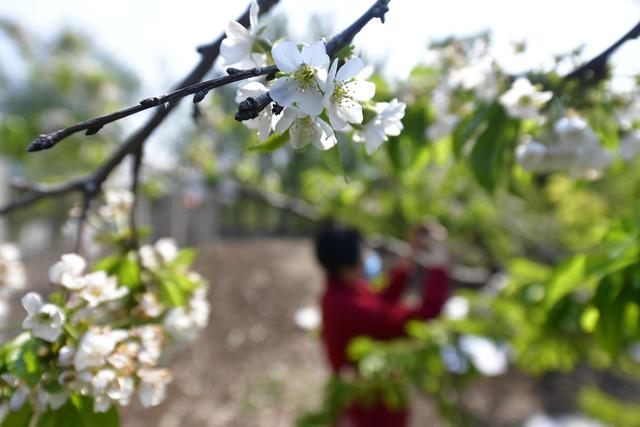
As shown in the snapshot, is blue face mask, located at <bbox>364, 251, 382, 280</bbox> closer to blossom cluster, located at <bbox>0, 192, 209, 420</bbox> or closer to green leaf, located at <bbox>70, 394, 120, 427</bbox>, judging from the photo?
blossom cluster, located at <bbox>0, 192, 209, 420</bbox>

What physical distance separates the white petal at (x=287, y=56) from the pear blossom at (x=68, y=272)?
1.38 ft

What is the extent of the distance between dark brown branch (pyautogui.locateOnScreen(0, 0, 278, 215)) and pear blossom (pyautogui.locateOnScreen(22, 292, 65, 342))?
0.81 feet

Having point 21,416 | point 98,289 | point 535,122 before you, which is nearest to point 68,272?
point 98,289

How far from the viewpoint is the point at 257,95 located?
0.43 metres

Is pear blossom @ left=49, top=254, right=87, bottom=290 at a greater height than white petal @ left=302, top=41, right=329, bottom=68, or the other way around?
white petal @ left=302, top=41, right=329, bottom=68

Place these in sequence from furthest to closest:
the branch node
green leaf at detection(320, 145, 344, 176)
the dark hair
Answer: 1. the dark hair
2. green leaf at detection(320, 145, 344, 176)
3. the branch node

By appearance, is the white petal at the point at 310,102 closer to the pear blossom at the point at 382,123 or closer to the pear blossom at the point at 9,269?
the pear blossom at the point at 382,123

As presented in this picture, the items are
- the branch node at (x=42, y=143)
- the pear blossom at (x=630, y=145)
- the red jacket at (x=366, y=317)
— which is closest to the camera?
the branch node at (x=42, y=143)

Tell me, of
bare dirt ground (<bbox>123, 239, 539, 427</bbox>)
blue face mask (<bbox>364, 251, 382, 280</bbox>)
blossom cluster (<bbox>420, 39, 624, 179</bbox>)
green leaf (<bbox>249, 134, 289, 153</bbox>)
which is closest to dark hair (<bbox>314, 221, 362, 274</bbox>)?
blue face mask (<bbox>364, 251, 382, 280</bbox>)

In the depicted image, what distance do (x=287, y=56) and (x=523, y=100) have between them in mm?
487

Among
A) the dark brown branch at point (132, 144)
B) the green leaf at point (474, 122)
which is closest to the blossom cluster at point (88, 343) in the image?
the dark brown branch at point (132, 144)

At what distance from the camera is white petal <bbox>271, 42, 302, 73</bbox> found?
0.42m

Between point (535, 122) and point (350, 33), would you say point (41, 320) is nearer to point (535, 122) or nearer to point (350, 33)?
point (350, 33)

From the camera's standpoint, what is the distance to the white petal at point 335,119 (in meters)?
0.45
